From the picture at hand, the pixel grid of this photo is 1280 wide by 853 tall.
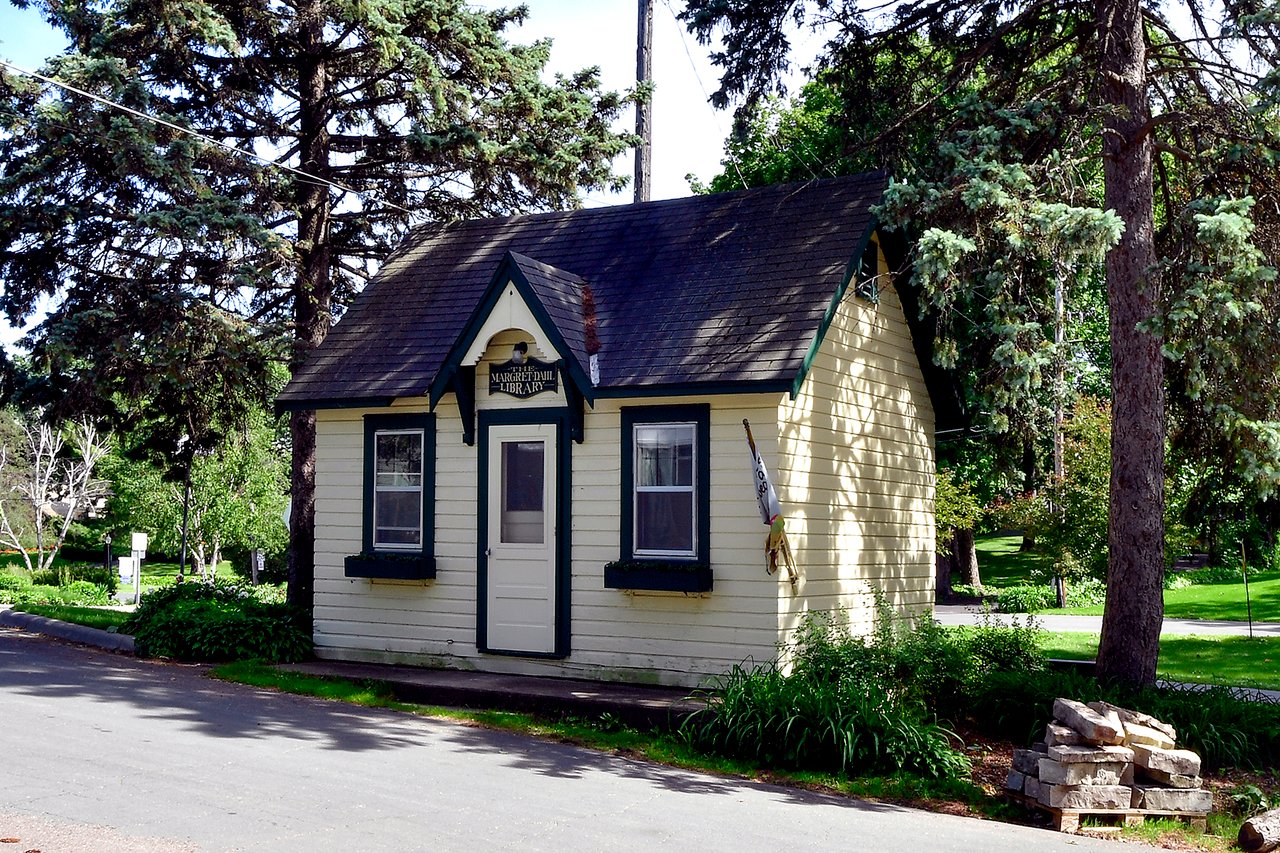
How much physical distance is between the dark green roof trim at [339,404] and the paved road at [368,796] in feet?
13.2

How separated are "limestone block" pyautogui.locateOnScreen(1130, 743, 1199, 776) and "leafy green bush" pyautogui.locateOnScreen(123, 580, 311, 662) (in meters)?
9.91

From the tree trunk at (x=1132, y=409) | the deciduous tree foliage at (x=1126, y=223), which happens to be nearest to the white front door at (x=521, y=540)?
the deciduous tree foliage at (x=1126, y=223)

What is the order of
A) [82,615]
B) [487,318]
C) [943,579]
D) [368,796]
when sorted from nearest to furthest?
[368,796]
[487,318]
[82,615]
[943,579]

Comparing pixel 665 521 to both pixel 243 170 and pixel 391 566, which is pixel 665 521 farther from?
pixel 243 170

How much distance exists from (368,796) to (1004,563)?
37.8 meters

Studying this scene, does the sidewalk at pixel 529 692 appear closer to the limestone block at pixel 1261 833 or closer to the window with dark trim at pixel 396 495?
the window with dark trim at pixel 396 495

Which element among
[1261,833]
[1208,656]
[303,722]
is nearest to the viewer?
[1261,833]

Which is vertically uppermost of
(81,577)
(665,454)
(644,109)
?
(644,109)

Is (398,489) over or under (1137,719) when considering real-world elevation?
over

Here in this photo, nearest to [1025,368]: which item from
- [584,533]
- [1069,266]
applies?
[1069,266]

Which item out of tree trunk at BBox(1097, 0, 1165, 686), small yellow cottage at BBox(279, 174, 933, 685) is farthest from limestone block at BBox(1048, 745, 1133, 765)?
small yellow cottage at BBox(279, 174, 933, 685)

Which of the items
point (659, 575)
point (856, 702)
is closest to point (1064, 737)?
point (856, 702)

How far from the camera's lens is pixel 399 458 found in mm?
14312

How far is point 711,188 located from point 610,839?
28280 millimetres
